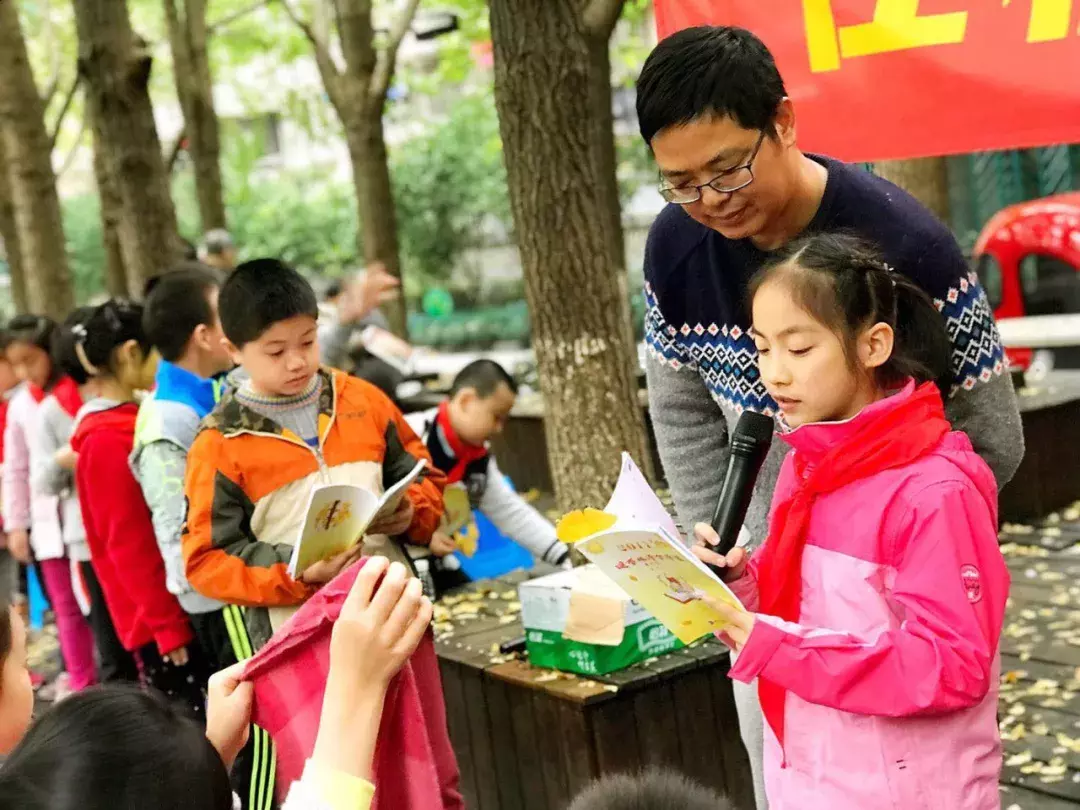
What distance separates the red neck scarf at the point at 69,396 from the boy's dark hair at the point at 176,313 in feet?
6.38

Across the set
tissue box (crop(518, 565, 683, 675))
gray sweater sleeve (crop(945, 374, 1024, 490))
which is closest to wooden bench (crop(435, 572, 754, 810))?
tissue box (crop(518, 565, 683, 675))

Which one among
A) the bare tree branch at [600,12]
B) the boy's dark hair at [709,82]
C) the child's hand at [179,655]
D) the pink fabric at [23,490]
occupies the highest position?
the bare tree branch at [600,12]

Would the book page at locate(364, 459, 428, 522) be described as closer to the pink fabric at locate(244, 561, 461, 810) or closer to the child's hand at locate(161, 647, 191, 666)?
the pink fabric at locate(244, 561, 461, 810)

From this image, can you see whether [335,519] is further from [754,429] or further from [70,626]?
[70,626]

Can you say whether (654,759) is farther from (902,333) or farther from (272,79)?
(272,79)

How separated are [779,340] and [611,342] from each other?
2.67 metres

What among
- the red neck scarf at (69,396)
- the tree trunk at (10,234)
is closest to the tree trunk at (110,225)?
the tree trunk at (10,234)

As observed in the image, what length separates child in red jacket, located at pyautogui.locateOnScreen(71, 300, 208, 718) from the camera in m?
4.53

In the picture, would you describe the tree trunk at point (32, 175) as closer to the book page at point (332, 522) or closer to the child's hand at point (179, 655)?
the child's hand at point (179, 655)

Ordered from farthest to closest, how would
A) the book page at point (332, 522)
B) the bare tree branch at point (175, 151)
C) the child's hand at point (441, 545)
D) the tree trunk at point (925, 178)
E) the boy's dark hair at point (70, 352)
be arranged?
1. the bare tree branch at point (175, 151)
2. the tree trunk at point (925, 178)
3. the boy's dark hair at point (70, 352)
4. the child's hand at point (441, 545)
5. the book page at point (332, 522)

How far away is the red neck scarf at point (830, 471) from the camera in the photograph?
227 centimetres

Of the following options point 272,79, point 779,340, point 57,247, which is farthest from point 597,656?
point 272,79

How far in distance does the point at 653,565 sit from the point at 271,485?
5.75 ft

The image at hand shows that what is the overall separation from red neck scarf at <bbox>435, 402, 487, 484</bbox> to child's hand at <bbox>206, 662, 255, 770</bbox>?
10.8ft
